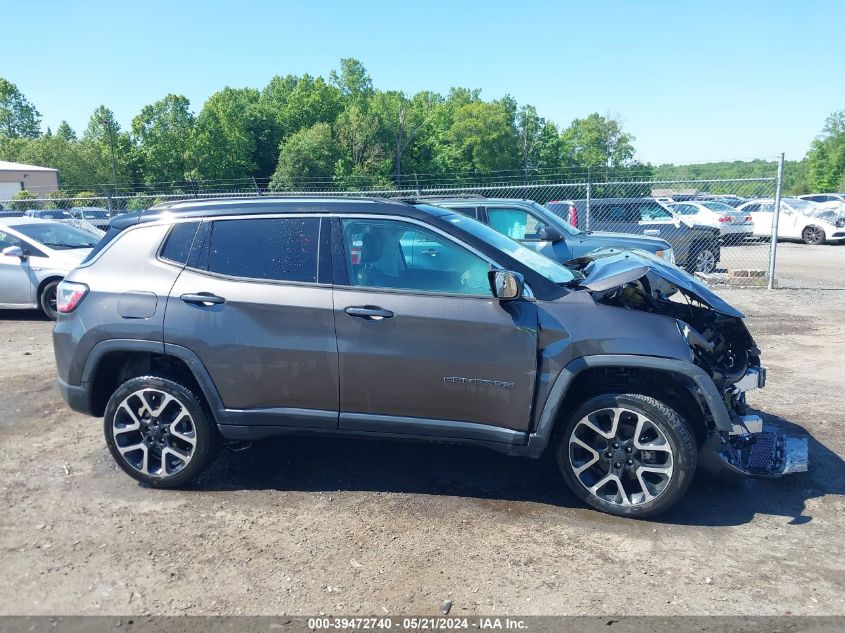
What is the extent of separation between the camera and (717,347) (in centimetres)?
458

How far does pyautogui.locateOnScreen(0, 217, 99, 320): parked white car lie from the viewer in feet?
33.6

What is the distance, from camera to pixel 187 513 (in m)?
4.20

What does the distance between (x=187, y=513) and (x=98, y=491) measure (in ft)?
2.60

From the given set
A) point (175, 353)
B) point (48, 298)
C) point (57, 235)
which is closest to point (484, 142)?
point (57, 235)

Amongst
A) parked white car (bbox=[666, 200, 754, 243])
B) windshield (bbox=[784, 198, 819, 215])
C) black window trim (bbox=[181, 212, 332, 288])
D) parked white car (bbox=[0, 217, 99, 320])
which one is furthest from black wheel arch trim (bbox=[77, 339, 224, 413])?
windshield (bbox=[784, 198, 819, 215])

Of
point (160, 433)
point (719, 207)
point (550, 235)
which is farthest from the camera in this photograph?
point (719, 207)

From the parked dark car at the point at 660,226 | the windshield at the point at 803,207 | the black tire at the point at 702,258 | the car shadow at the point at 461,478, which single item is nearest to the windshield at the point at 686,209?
the parked dark car at the point at 660,226

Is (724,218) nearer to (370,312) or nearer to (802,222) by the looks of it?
(802,222)

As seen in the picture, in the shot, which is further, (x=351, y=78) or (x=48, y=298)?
(x=351, y=78)

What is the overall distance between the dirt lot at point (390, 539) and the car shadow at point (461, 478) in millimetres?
17

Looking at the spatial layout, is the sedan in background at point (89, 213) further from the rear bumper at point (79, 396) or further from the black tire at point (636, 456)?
the black tire at point (636, 456)

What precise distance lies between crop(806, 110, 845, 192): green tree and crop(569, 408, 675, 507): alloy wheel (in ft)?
245

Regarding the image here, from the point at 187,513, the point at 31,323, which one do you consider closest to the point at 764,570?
the point at 187,513

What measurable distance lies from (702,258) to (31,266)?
13.4 metres
